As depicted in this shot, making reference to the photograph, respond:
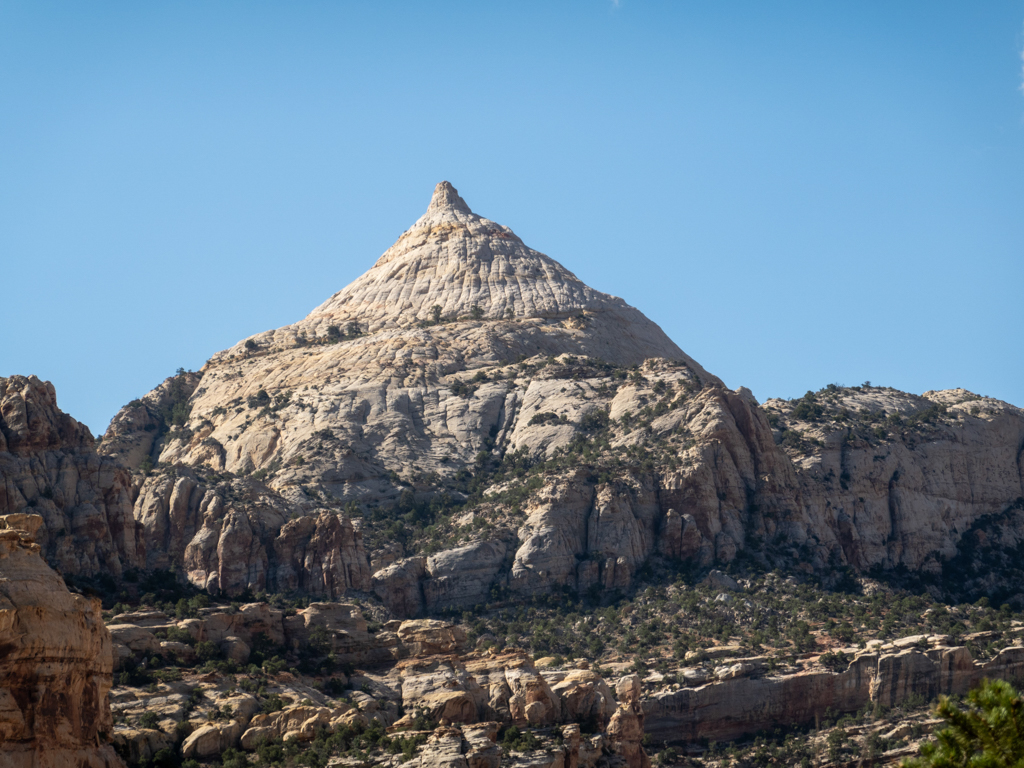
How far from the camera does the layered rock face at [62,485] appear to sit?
3905 inches

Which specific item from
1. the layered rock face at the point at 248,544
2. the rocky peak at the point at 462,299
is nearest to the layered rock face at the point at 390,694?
the layered rock face at the point at 248,544

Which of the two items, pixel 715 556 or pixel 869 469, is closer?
pixel 715 556

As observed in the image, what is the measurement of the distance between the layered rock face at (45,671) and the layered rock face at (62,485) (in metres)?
29.2

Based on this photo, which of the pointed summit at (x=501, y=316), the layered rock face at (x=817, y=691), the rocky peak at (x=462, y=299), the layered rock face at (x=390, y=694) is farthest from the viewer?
the rocky peak at (x=462, y=299)

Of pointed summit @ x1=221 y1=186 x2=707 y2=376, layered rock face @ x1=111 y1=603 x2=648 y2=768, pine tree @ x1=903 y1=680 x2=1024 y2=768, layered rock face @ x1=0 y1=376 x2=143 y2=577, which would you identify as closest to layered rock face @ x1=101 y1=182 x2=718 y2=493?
pointed summit @ x1=221 y1=186 x2=707 y2=376

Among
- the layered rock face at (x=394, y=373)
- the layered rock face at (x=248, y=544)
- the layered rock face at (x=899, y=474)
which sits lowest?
the layered rock face at (x=248, y=544)

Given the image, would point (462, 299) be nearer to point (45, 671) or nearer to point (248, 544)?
point (248, 544)

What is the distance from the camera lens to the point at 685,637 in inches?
4845

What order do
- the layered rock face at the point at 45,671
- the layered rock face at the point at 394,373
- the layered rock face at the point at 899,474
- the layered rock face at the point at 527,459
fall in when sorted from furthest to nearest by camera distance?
the layered rock face at the point at 394,373, the layered rock face at the point at 899,474, the layered rock face at the point at 527,459, the layered rock face at the point at 45,671

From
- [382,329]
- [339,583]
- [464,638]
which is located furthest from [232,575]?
[382,329]

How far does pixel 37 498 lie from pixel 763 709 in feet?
159

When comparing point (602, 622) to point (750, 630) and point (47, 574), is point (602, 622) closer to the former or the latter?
point (750, 630)

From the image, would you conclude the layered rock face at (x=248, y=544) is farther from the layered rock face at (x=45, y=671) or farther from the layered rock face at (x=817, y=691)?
the layered rock face at (x=45, y=671)

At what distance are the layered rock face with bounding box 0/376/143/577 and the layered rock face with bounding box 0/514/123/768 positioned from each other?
29.2 meters
